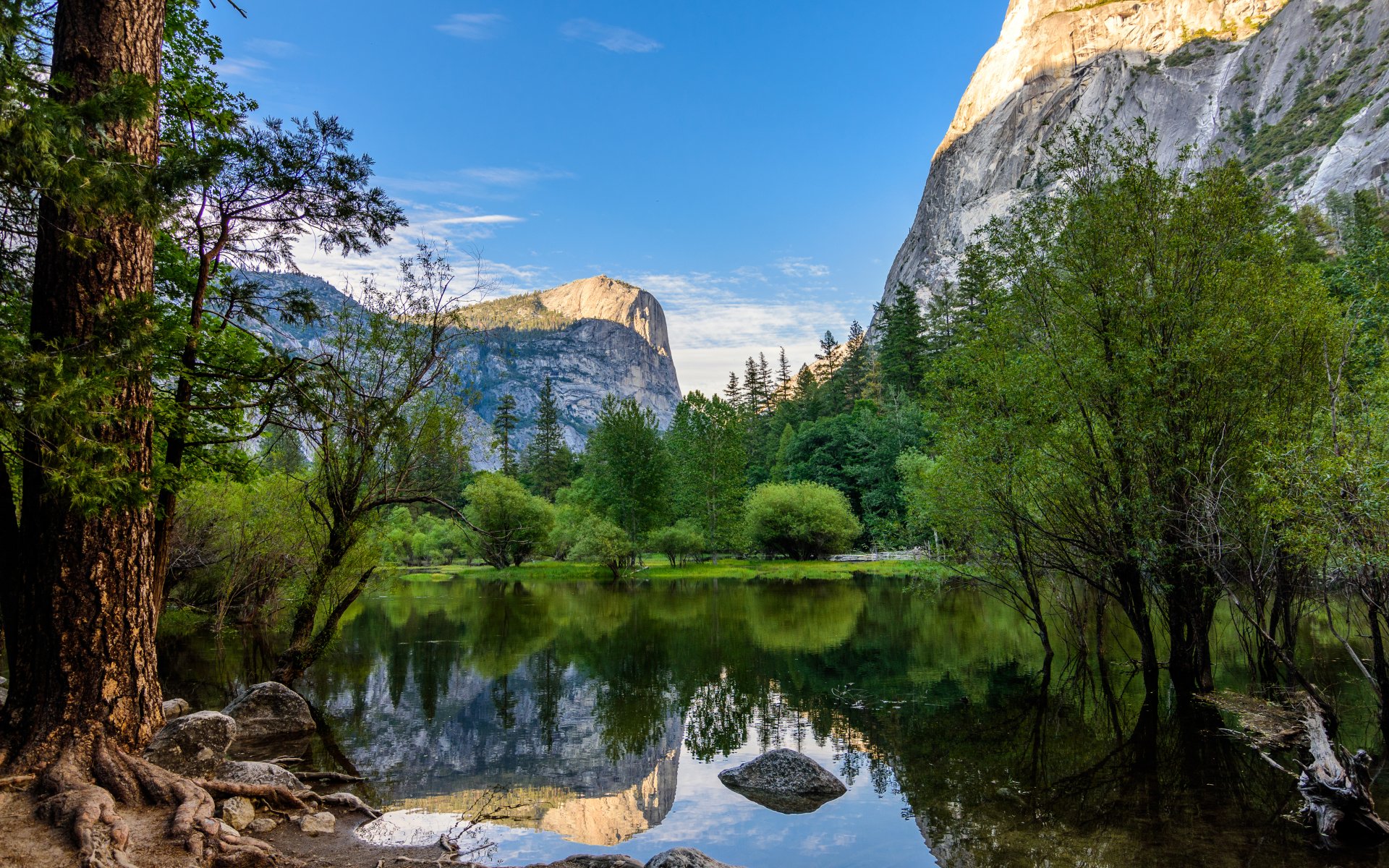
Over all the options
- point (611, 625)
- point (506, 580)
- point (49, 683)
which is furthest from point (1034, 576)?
point (506, 580)

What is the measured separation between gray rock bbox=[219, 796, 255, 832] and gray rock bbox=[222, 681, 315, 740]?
5.33 m

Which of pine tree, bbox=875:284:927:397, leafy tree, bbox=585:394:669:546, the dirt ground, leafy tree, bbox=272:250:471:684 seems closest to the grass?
leafy tree, bbox=585:394:669:546

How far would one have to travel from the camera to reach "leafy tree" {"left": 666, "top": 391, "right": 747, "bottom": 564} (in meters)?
60.2

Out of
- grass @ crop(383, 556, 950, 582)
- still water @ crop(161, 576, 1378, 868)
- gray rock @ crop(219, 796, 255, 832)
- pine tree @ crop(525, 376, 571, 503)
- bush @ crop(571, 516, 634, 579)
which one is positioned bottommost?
still water @ crop(161, 576, 1378, 868)

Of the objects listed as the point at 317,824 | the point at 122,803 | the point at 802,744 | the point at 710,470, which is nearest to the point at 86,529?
the point at 122,803

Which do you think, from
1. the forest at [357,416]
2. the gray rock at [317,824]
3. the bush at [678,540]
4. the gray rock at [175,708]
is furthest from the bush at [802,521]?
the gray rock at [317,824]

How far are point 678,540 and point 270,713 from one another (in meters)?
46.0

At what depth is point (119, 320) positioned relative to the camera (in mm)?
6711

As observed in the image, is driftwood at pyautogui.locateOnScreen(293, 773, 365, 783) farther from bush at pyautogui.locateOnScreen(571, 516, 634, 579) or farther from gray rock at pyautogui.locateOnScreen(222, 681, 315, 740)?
bush at pyautogui.locateOnScreen(571, 516, 634, 579)

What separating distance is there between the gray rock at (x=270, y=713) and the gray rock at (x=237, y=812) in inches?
210

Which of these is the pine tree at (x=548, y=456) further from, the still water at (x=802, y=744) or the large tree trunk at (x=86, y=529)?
the large tree trunk at (x=86, y=529)

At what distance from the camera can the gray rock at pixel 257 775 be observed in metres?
8.67

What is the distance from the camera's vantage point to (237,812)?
7906mm

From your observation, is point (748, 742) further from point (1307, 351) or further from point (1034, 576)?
point (1307, 351)
